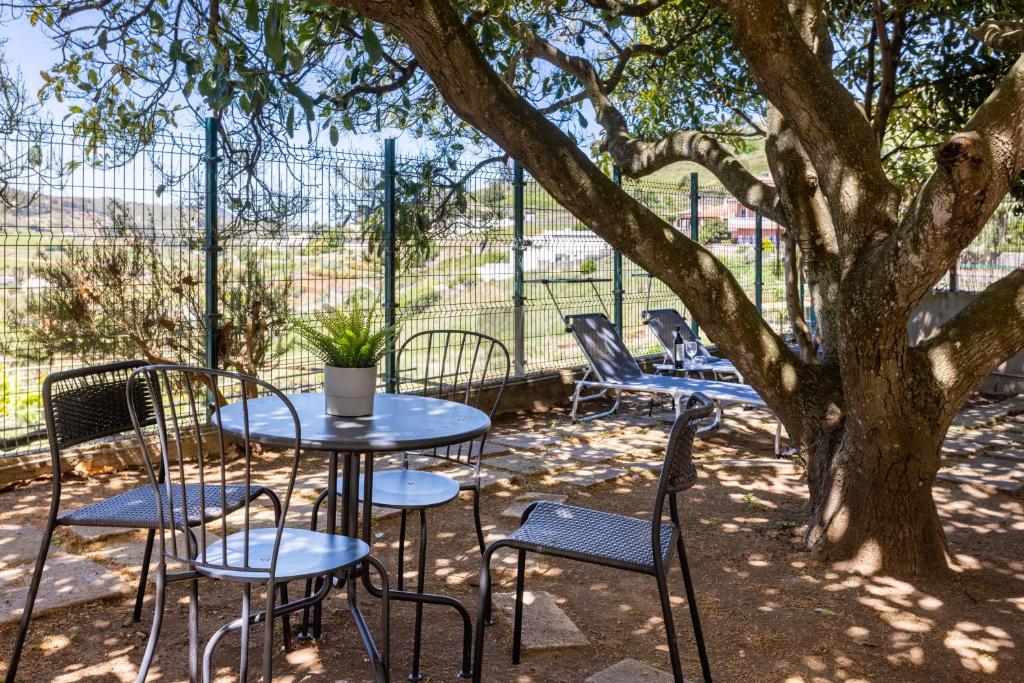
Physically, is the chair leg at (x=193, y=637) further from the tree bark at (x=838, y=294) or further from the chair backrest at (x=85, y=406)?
the tree bark at (x=838, y=294)

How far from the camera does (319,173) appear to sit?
7.57 metres

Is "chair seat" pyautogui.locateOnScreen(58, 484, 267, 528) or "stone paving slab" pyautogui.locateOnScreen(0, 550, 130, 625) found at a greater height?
"chair seat" pyautogui.locateOnScreen(58, 484, 267, 528)

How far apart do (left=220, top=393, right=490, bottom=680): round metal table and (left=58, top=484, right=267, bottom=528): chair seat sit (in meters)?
0.28

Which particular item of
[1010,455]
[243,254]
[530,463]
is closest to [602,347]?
[530,463]

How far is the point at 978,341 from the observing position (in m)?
4.52

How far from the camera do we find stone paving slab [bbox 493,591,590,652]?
12.7ft

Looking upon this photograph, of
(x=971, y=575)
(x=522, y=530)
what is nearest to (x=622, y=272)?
(x=971, y=575)

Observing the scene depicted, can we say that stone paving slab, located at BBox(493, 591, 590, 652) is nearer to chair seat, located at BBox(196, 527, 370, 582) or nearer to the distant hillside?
chair seat, located at BBox(196, 527, 370, 582)

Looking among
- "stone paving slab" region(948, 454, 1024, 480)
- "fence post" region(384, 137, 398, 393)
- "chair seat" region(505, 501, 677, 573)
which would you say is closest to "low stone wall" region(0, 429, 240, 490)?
"fence post" region(384, 137, 398, 393)

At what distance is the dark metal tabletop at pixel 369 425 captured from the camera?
127 inches

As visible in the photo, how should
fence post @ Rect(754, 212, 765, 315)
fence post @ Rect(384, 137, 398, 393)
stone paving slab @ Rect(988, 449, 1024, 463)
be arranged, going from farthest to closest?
fence post @ Rect(754, 212, 765, 315) < fence post @ Rect(384, 137, 398, 393) < stone paving slab @ Rect(988, 449, 1024, 463)

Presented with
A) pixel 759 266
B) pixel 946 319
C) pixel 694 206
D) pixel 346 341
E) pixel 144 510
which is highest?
pixel 694 206

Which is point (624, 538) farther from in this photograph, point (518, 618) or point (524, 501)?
point (524, 501)

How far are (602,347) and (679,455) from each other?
6.46 meters
